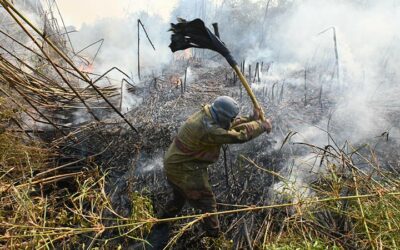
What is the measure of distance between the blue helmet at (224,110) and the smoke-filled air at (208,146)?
0.05 feet

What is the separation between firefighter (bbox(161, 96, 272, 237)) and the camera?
13.8 feet

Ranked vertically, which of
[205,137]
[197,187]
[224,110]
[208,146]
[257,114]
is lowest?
[197,187]

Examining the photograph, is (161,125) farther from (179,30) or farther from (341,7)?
(341,7)

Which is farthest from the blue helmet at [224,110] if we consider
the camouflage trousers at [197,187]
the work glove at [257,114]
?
the camouflage trousers at [197,187]

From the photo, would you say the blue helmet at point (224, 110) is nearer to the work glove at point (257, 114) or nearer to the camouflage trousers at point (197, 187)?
the work glove at point (257, 114)

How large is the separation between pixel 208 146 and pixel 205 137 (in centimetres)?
18

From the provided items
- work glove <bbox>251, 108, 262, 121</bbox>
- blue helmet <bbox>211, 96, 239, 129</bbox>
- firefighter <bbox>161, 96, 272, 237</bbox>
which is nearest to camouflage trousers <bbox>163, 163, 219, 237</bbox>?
firefighter <bbox>161, 96, 272, 237</bbox>

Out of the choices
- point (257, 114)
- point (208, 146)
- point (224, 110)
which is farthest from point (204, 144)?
point (257, 114)

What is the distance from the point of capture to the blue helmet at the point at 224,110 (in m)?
4.20

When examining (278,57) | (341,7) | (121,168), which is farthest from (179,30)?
(341,7)

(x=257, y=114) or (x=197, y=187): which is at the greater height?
(x=257, y=114)

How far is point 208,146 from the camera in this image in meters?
4.39

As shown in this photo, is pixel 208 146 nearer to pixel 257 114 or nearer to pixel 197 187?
pixel 197 187

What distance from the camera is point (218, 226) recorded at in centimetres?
448
